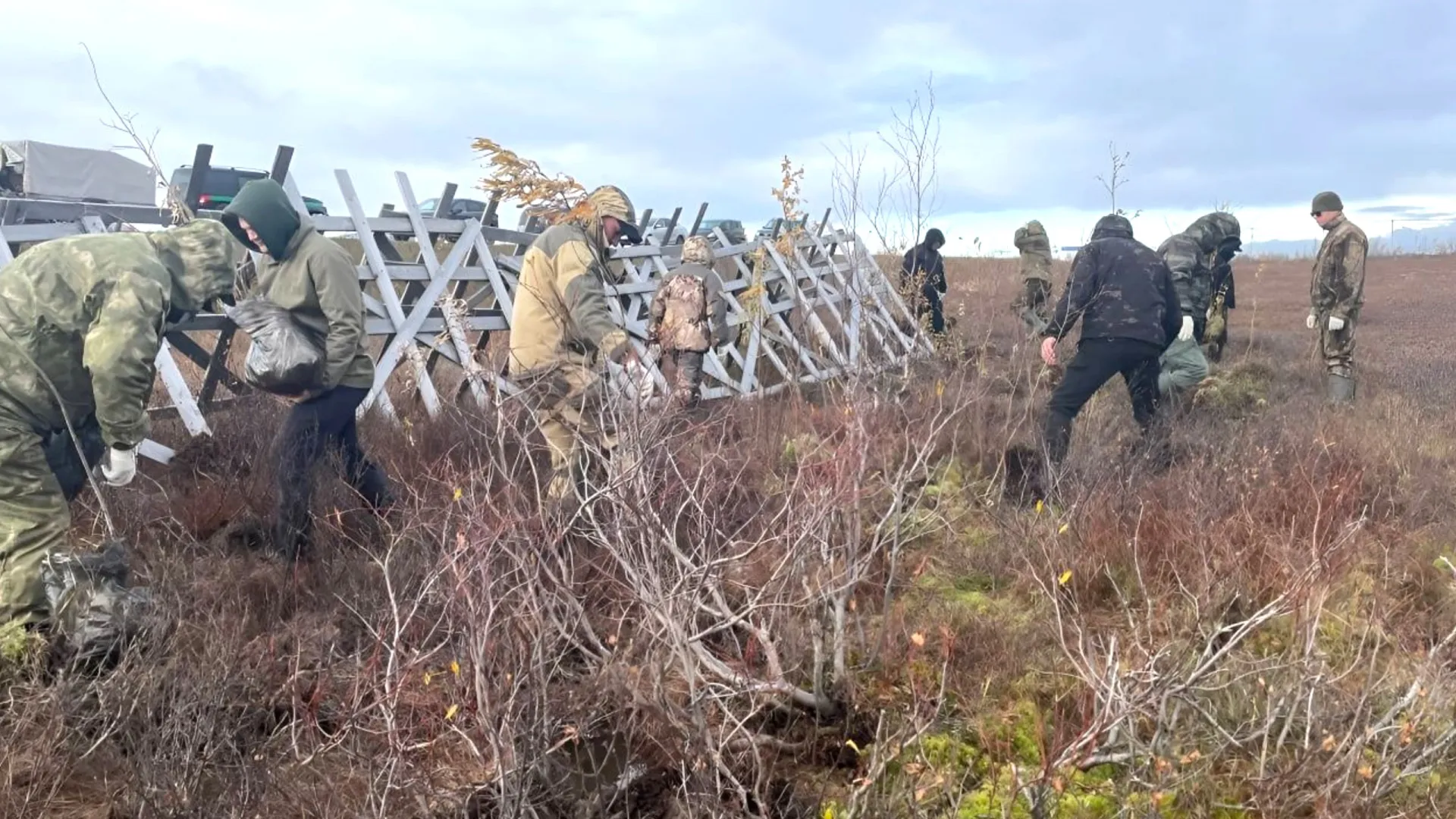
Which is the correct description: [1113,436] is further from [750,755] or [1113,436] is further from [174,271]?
[174,271]

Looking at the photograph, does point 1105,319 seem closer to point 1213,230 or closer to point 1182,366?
point 1182,366

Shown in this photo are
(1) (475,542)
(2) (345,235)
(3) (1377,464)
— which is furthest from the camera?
(2) (345,235)

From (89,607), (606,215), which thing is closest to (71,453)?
(89,607)

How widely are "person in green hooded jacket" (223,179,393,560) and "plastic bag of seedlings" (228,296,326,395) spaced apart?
0.22ft

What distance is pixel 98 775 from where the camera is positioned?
254 centimetres

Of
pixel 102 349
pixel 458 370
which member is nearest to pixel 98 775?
pixel 102 349

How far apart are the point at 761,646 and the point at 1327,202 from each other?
21.7 feet

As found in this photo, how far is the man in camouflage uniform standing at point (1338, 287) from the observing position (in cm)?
718

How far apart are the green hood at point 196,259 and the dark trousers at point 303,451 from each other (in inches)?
28.8

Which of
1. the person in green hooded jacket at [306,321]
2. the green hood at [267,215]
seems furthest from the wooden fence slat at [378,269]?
the green hood at [267,215]

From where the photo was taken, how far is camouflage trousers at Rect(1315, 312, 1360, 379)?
7.34m

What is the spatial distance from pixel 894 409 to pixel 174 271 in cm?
240

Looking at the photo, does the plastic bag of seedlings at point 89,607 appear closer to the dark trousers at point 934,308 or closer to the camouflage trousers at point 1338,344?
the camouflage trousers at point 1338,344

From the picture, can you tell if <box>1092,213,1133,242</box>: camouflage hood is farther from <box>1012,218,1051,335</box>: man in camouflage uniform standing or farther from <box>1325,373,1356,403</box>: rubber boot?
<box>1012,218,1051,335</box>: man in camouflage uniform standing
